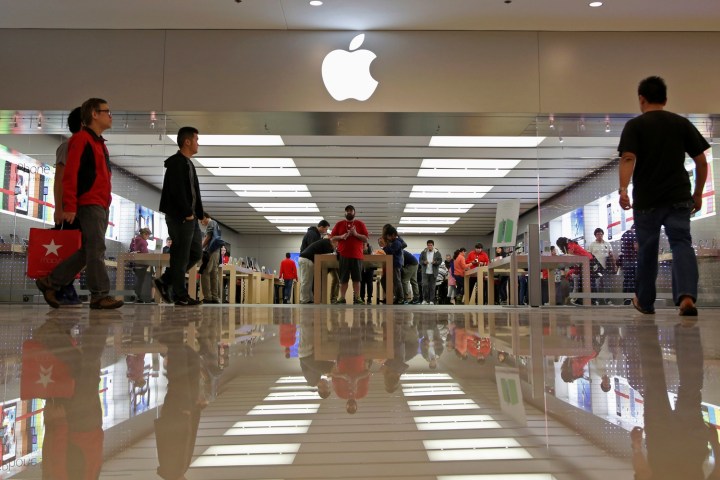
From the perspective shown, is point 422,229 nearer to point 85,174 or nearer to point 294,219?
point 294,219

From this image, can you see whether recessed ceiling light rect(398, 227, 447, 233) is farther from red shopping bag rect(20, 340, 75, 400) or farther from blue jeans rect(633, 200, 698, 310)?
red shopping bag rect(20, 340, 75, 400)

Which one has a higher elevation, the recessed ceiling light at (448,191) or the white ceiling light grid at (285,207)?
the recessed ceiling light at (448,191)

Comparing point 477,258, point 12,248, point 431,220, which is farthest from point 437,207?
point 12,248

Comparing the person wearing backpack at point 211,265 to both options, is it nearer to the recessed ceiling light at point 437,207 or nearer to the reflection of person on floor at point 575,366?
the reflection of person on floor at point 575,366

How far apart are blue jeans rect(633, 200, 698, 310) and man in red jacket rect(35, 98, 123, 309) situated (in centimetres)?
298

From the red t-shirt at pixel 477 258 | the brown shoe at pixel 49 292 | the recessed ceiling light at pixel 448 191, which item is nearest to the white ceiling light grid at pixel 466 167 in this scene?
the recessed ceiling light at pixel 448 191

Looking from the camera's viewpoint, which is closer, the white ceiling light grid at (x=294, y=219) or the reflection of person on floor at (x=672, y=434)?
the reflection of person on floor at (x=672, y=434)

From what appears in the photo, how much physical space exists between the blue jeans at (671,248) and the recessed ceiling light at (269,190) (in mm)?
11020

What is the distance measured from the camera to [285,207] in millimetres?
16938

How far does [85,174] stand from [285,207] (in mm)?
13524

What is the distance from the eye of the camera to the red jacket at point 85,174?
3338 millimetres

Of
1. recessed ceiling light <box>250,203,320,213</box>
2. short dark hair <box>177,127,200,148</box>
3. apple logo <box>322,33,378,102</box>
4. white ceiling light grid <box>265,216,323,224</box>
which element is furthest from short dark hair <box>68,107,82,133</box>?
white ceiling light grid <box>265,216,323,224</box>

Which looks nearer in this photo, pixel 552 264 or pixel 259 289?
pixel 552 264

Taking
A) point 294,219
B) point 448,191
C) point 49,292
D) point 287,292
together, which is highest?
point 448,191
